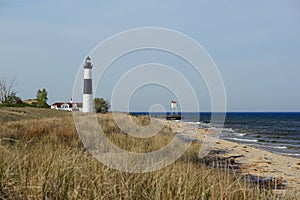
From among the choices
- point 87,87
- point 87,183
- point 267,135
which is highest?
point 87,87

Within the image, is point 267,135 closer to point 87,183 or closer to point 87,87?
point 87,87

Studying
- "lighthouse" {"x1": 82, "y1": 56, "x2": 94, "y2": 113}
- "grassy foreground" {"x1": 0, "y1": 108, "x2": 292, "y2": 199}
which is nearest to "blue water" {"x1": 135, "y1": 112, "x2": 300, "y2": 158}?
"lighthouse" {"x1": 82, "y1": 56, "x2": 94, "y2": 113}

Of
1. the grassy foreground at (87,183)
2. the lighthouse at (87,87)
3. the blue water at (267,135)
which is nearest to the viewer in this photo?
the grassy foreground at (87,183)

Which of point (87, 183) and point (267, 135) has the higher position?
point (87, 183)

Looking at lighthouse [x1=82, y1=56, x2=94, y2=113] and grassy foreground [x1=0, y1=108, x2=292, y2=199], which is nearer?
grassy foreground [x1=0, y1=108, x2=292, y2=199]

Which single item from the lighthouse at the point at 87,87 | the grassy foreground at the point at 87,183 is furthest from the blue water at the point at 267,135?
the grassy foreground at the point at 87,183

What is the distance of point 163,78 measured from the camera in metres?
11.0

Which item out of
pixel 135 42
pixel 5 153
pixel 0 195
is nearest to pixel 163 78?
pixel 135 42

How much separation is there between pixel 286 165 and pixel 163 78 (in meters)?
7.40

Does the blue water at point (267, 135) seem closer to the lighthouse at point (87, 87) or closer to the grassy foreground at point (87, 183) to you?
the lighthouse at point (87, 87)

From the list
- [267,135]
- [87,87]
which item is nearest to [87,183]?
[87,87]

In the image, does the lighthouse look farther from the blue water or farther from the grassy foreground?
the grassy foreground

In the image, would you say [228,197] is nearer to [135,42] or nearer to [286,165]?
[135,42]

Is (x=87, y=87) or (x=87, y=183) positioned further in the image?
(x=87, y=87)
